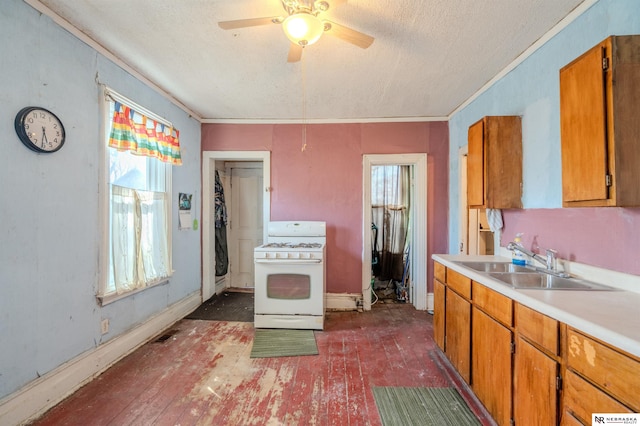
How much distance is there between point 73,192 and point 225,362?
170 centimetres

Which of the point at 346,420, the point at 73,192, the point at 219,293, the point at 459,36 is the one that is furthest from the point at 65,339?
the point at 459,36

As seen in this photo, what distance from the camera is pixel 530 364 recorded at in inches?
49.5

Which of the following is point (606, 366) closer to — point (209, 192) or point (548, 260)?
point (548, 260)

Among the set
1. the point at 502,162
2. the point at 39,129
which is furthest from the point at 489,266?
the point at 39,129

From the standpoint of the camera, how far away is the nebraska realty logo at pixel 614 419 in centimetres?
83

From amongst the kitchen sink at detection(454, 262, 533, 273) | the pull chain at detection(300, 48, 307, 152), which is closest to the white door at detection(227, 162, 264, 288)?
the pull chain at detection(300, 48, 307, 152)

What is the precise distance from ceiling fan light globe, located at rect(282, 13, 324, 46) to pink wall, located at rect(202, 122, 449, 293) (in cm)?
212

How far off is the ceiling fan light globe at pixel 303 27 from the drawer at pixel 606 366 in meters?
1.77

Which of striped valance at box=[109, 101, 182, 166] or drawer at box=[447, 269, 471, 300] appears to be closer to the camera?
drawer at box=[447, 269, 471, 300]

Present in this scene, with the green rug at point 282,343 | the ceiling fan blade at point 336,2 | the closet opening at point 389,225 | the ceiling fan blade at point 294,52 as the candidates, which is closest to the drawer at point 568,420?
the green rug at point 282,343

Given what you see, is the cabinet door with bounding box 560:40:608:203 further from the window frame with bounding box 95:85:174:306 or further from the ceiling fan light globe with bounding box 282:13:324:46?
the window frame with bounding box 95:85:174:306

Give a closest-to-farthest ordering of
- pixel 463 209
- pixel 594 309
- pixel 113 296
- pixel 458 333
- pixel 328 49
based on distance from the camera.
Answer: pixel 594 309, pixel 458 333, pixel 328 49, pixel 113 296, pixel 463 209

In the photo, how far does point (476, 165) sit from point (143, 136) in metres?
2.92

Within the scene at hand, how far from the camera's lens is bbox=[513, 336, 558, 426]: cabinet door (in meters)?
1.14
